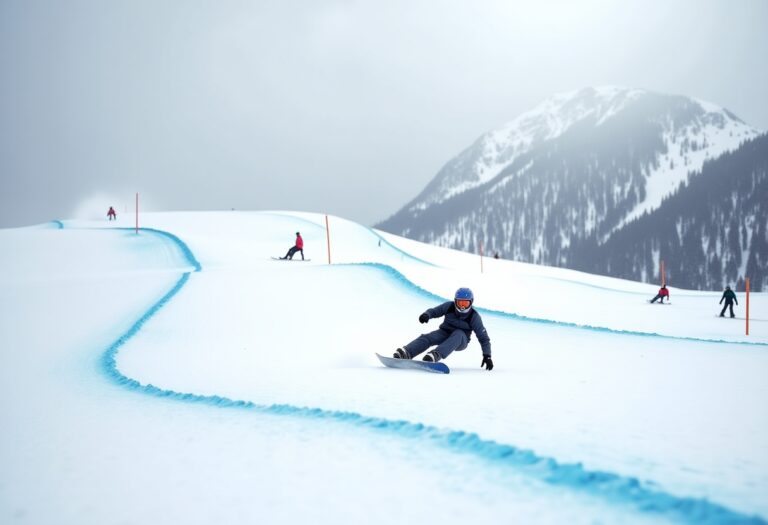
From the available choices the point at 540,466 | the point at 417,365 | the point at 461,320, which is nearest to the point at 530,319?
the point at 461,320

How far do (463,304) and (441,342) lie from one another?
63cm

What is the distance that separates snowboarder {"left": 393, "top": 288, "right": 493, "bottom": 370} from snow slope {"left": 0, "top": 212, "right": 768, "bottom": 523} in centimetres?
36

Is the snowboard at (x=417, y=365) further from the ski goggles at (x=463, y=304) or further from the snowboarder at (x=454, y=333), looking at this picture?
the ski goggles at (x=463, y=304)

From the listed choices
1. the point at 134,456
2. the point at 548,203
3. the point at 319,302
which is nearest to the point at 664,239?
the point at 548,203

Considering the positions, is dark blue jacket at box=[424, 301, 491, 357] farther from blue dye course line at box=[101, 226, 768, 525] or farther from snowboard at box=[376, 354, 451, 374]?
blue dye course line at box=[101, 226, 768, 525]

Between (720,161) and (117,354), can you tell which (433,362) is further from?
(720,161)

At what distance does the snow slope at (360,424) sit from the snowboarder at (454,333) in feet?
1.19

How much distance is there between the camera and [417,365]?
659cm

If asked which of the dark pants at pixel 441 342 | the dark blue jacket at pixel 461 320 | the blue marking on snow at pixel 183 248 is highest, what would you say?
the blue marking on snow at pixel 183 248

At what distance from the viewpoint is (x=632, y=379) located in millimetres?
5656

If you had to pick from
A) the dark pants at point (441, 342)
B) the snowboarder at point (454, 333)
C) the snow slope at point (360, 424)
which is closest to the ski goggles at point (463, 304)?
the snowboarder at point (454, 333)

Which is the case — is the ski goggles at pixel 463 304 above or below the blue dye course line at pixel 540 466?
above

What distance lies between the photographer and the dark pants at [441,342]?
269 inches

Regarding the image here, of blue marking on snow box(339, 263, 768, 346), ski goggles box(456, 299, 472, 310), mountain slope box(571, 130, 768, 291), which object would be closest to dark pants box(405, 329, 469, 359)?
ski goggles box(456, 299, 472, 310)
